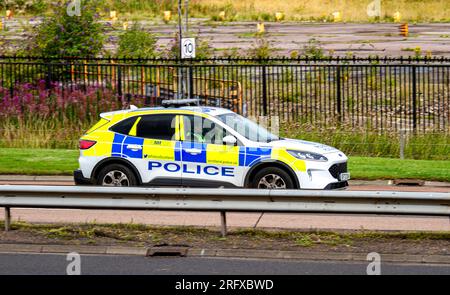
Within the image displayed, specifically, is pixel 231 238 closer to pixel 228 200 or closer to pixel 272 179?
pixel 228 200

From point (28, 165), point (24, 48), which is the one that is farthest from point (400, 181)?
point (24, 48)

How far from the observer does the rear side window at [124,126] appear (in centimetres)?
1727

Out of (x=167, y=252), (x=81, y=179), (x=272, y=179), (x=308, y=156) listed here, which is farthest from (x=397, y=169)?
(x=167, y=252)

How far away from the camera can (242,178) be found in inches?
649

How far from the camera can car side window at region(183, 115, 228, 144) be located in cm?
1681

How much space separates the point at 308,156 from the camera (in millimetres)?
16469

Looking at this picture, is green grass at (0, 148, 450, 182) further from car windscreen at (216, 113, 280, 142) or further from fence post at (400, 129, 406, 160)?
car windscreen at (216, 113, 280, 142)

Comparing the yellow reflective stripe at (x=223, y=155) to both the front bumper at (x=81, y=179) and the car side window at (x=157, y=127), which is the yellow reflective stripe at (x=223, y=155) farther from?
the front bumper at (x=81, y=179)

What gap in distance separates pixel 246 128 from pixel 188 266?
584cm

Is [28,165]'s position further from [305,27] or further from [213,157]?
[305,27]

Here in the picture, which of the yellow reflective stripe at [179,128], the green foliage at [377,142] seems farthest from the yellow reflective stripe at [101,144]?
the green foliage at [377,142]

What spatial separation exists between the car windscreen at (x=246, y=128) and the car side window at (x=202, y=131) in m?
0.25

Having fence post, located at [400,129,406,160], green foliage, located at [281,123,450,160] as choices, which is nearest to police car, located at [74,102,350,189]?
fence post, located at [400,129,406,160]

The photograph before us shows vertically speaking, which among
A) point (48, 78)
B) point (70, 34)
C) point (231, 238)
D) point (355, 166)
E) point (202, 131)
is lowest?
point (355, 166)
